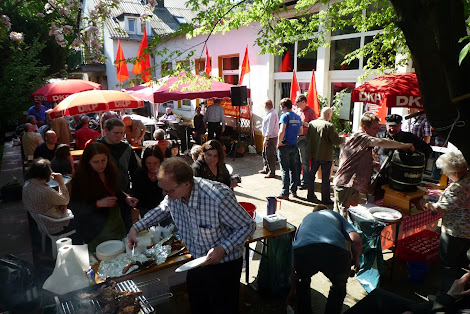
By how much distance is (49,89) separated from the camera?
1084 cm

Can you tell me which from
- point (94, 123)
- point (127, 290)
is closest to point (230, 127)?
point (94, 123)

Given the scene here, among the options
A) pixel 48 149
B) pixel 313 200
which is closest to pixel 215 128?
pixel 313 200

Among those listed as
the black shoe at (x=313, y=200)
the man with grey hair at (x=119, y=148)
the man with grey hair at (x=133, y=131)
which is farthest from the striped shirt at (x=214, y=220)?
Result: the man with grey hair at (x=133, y=131)

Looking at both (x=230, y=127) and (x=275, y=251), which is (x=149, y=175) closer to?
(x=275, y=251)

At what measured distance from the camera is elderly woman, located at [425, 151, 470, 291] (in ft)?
11.5

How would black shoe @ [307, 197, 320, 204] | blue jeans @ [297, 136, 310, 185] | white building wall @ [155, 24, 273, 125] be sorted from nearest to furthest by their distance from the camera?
black shoe @ [307, 197, 320, 204]
blue jeans @ [297, 136, 310, 185]
white building wall @ [155, 24, 273, 125]

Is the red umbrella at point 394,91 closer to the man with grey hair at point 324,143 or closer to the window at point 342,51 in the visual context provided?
the man with grey hair at point 324,143

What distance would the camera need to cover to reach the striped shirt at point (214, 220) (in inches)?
97.5

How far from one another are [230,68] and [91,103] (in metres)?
7.48

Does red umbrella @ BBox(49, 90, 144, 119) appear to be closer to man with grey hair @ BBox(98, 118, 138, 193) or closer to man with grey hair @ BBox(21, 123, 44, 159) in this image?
man with grey hair @ BBox(21, 123, 44, 159)

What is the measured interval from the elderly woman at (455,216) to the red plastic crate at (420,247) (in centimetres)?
55

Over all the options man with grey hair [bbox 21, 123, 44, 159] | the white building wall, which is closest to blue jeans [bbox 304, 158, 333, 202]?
the white building wall

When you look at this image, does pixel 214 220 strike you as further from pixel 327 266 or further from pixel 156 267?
pixel 327 266

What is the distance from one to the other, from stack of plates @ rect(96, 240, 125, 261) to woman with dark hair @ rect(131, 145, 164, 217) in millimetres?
1124
